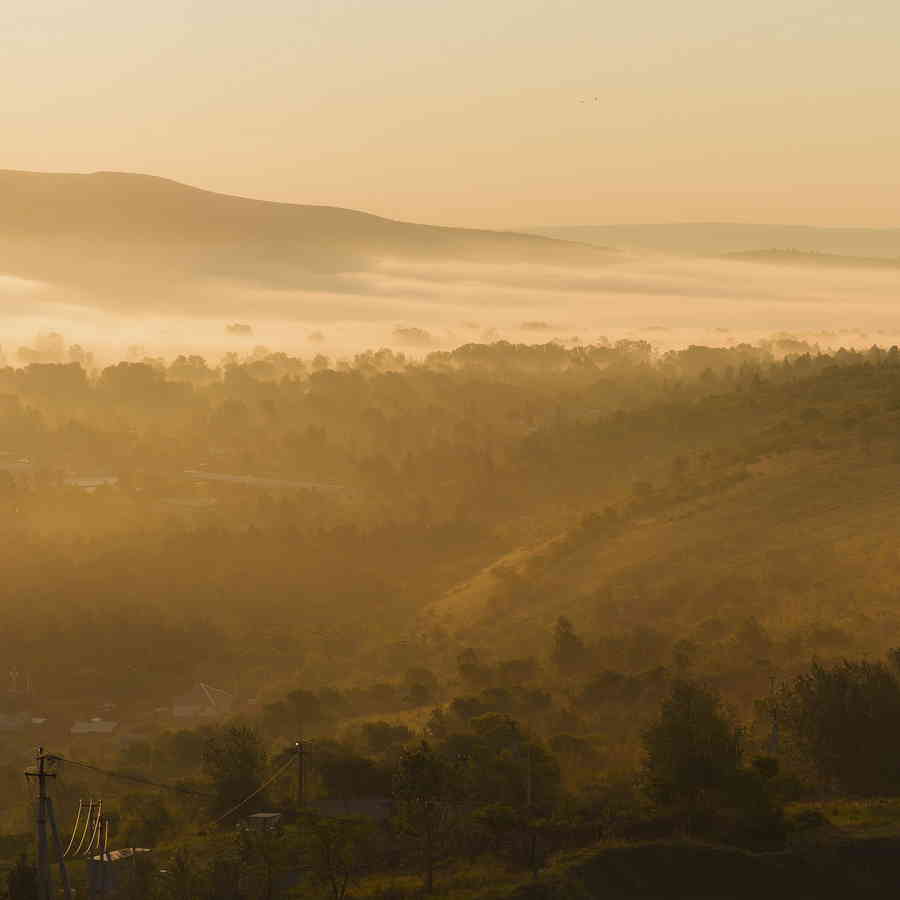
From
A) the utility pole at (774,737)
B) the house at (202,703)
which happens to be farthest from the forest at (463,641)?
the house at (202,703)

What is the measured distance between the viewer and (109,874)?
109 feet

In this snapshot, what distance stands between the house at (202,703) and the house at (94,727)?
8.21 ft

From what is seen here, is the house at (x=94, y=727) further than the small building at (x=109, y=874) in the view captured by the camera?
Yes

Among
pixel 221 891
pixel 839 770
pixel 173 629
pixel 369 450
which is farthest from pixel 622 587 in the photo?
pixel 369 450

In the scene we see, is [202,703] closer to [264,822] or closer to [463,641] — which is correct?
[463,641]

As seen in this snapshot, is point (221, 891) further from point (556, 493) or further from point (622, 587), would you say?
point (556, 493)

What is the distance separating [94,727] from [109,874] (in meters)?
28.1

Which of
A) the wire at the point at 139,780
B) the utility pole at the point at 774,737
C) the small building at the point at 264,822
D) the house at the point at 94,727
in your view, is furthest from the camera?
the house at the point at 94,727

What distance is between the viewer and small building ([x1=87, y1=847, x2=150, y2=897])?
3266cm

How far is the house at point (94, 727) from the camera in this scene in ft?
196

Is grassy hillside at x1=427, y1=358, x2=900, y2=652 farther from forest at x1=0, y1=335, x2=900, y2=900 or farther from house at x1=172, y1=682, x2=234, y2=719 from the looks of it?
house at x1=172, y1=682, x2=234, y2=719

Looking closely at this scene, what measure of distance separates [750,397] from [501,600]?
164ft

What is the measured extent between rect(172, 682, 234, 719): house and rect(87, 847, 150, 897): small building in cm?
2782

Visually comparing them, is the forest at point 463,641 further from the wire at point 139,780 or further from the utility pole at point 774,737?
the wire at point 139,780
